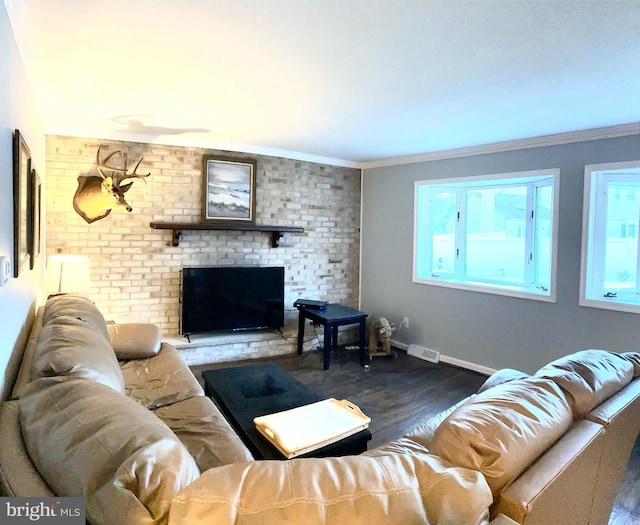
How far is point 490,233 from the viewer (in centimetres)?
460

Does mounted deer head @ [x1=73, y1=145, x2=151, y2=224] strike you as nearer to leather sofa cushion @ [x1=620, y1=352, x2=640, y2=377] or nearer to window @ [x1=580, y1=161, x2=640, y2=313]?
leather sofa cushion @ [x1=620, y1=352, x2=640, y2=377]

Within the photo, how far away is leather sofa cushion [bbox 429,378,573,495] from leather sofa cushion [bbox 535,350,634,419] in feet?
0.28

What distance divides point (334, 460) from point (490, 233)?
13.4 feet

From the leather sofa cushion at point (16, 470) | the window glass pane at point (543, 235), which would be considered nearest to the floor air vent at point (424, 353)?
the window glass pane at point (543, 235)

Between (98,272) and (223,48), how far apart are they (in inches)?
114

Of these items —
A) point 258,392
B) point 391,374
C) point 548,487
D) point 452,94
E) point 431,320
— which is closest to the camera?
point 548,487

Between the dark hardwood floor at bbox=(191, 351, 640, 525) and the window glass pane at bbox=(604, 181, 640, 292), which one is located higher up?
the window glass pane at bbox=(604, 181, 640, 292)

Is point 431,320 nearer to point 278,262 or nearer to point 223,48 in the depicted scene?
point 278,262

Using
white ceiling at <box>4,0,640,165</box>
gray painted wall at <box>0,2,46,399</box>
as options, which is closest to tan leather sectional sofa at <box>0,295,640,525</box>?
gray painted wall at <box>0,2,46,399</box>

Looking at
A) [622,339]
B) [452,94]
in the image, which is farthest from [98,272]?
[622,339]

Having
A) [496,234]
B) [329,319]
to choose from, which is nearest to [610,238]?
[496,234]

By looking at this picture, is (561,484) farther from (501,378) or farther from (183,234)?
(183,234)

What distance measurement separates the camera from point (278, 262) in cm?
506

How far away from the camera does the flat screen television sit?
442 cm
